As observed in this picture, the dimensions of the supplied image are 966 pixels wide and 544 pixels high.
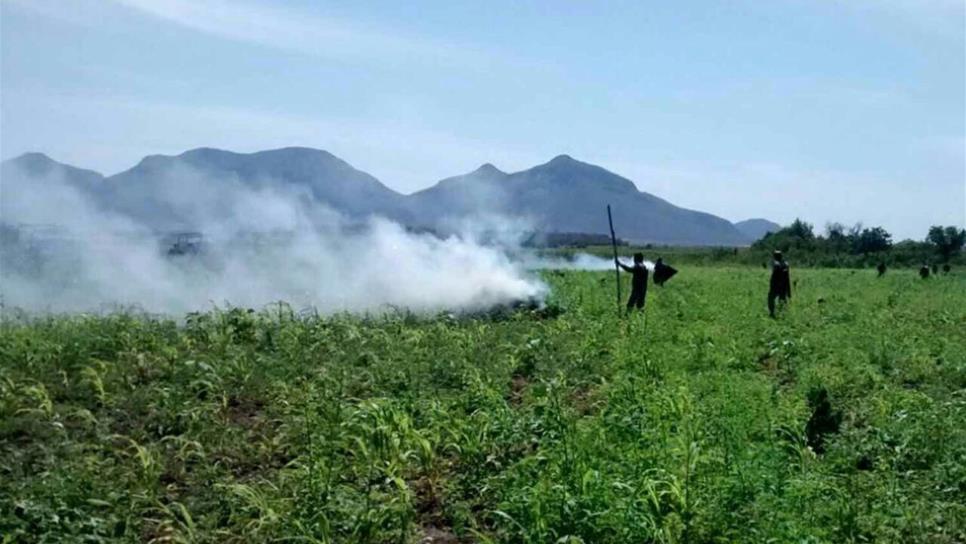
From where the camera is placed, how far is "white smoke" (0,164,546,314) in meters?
20.4

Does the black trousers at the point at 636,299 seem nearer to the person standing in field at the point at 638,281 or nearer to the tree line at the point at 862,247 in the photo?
the person standing in field at the point at 638,281

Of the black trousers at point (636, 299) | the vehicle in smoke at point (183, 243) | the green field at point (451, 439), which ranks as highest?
the vehicle in smoke at point (183, 243)

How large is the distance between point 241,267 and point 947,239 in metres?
67.7

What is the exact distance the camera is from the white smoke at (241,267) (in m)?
20.4

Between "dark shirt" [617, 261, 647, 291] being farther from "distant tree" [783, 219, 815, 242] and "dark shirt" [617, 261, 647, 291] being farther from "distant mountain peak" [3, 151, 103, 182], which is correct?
"distant tree" [783, 219, 815, 242]

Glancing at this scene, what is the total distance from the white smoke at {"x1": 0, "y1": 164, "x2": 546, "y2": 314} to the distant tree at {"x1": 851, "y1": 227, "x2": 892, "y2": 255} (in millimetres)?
58554

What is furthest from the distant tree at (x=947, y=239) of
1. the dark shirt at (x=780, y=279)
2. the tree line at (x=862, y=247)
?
the dark shirt at (x=780, y=279)

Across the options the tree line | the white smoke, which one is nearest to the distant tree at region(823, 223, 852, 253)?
the tree line

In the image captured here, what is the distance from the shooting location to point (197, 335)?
12305mm

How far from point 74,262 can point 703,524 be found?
1954 cm

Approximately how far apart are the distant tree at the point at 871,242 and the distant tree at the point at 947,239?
11.1 feet

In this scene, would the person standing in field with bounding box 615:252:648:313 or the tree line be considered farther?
the tree line

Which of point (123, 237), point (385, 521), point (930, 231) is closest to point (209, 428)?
point (385, 521)

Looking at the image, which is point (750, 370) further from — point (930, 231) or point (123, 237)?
point (930, 231)
